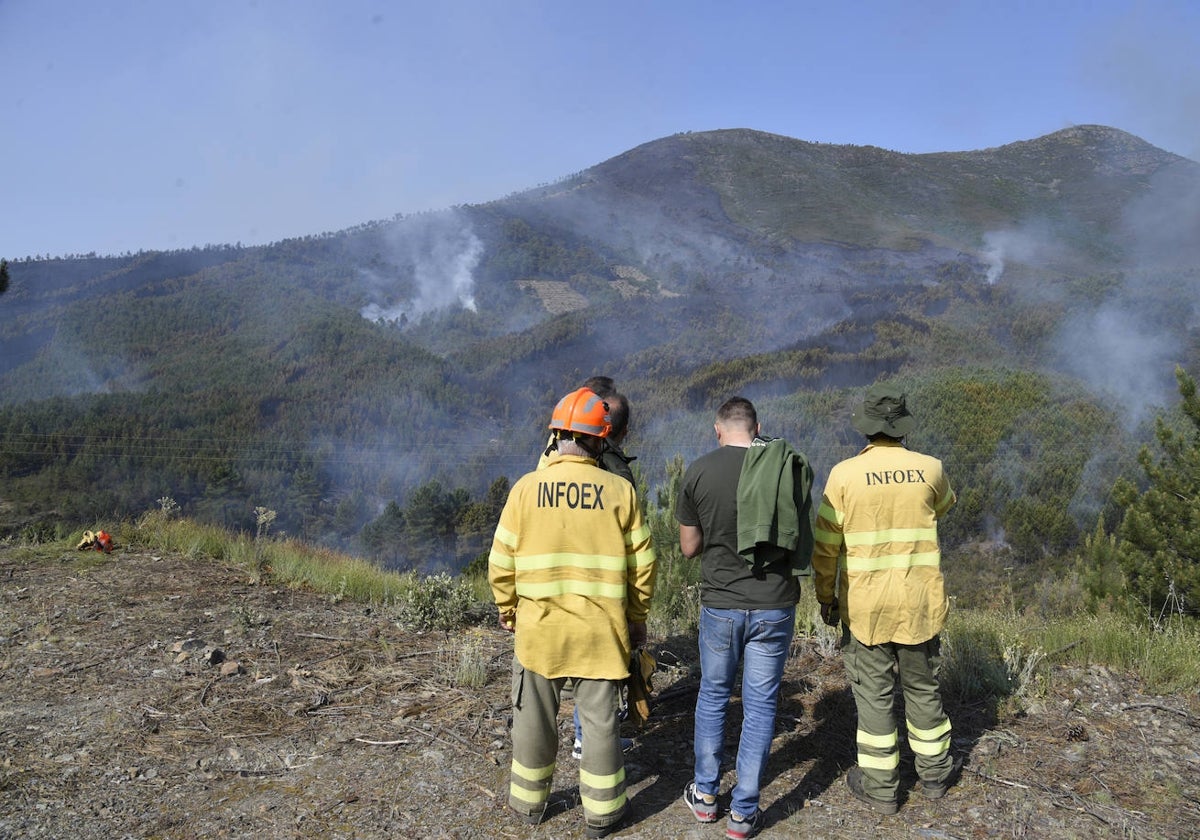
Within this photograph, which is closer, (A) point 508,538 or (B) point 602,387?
(A) point 508,538

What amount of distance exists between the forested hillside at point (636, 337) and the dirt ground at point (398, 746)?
2.90 meters

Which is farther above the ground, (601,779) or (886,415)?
(886,415)

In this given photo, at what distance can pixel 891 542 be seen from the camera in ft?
10.5

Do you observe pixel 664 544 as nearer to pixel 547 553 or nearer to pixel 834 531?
pixel 834 531

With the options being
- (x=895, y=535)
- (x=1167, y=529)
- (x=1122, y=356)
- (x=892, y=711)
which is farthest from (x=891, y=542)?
(x=1122, y=356)

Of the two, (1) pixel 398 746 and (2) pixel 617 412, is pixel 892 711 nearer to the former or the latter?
(2) pixel 617 412

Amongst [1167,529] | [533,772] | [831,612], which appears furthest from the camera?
[1167,529]

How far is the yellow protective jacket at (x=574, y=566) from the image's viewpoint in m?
2.88

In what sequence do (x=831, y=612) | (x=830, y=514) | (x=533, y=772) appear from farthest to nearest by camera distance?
(x=831, y=612)
(x=830, y=514)
(x=533, y=772)

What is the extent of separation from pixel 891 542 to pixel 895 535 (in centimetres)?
3

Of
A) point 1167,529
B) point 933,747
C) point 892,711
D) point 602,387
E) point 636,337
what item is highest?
point 636,337

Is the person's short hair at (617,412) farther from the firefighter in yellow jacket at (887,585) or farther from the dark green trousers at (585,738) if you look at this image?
the dark green trousers at (585,738)

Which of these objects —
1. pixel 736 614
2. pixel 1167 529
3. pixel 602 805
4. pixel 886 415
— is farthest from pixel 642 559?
pixel 1167 529

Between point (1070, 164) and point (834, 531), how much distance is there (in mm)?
107162
